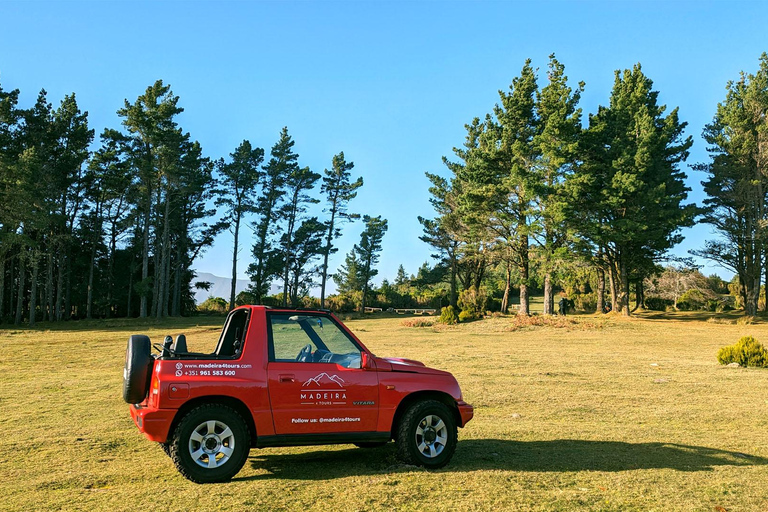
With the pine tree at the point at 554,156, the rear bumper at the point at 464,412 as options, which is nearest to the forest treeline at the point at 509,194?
the pine tree at the point at 554,156

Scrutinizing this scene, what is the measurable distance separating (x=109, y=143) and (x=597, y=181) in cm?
4155

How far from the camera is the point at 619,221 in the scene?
3634 centimetres

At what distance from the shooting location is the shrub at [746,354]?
56.4 feet

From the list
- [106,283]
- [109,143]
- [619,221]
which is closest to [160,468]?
[619,221]

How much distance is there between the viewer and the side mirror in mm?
6080

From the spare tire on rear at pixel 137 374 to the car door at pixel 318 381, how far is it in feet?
4.12

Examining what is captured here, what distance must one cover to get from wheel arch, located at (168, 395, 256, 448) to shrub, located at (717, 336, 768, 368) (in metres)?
17.4

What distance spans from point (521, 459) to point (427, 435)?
4.26ft

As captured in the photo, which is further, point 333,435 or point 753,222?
point 753,222

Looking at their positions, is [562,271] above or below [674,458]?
above

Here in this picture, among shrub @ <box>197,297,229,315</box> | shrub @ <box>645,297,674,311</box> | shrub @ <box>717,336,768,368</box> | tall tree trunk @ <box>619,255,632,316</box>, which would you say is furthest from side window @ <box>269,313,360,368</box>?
shrub @ <box>197,297,229,315</box>

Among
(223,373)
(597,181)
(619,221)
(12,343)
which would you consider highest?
(597,181)

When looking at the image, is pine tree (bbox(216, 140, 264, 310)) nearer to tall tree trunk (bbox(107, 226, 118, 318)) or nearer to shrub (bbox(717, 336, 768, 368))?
tall tree trunk (bbox(107, 226, 118, 318))

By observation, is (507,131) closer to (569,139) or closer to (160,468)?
(569,139)
